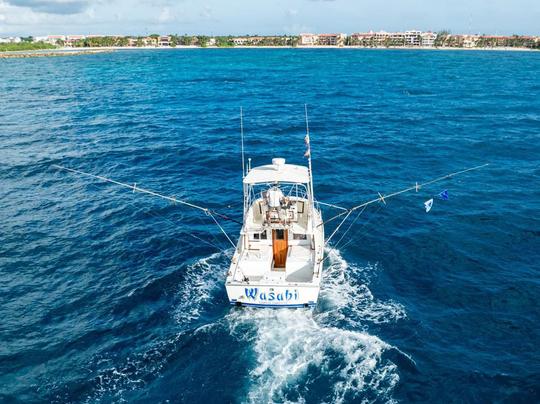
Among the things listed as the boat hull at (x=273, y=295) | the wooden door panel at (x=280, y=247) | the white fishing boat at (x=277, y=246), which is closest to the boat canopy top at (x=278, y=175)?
the white fishing boat at (x=277, y=246)

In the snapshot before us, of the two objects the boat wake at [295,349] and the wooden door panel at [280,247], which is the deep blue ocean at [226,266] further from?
the wooden door panel at [280,247]

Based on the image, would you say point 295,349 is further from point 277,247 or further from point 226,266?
point 226,266

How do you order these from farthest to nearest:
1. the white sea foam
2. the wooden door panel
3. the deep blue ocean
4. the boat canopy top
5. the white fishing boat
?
the boat canopy top
the wooden door panel
the white fishing boat
the deep blue ocean
the white sea foam

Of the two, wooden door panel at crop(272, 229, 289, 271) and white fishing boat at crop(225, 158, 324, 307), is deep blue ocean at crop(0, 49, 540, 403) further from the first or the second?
wooden door panel at crop(272, 229, 289, 271)

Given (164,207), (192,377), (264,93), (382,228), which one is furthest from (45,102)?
(192,377)

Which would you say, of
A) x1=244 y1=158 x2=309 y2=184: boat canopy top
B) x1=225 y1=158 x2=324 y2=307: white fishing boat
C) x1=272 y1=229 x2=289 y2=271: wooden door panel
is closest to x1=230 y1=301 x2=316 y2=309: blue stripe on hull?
x1=225 y1=158 x2=324 y2=307: white fishing boat
